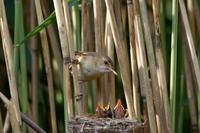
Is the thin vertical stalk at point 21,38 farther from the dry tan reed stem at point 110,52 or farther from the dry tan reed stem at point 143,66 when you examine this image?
the dry tan reed stem at point 143,66

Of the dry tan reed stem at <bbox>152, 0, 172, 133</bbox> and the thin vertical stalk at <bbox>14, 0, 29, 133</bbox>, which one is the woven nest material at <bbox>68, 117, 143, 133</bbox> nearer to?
the dry tan reed stem at <bbox>152, 0, 172, 133</bbox>

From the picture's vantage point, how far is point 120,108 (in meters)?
2.55

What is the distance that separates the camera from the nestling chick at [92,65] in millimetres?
2998

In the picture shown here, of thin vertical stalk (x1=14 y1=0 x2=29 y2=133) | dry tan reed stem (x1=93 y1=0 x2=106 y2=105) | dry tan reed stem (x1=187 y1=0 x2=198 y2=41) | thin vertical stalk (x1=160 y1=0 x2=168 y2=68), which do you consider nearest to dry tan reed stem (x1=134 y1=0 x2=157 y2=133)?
dry tan reed stem (x1=93 y1=0 x2=106 y2=105)

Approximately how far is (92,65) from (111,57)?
0.16m

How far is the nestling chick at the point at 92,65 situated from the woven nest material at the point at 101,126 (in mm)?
577

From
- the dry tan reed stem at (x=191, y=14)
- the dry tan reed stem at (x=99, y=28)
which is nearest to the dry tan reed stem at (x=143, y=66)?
the dry tan reed stem at (x=99, y=28)

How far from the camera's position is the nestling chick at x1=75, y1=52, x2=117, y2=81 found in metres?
3.00

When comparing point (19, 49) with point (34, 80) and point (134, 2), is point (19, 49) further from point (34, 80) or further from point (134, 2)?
point (134, 2)

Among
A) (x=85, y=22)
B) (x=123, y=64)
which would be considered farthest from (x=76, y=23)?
(x=123, y=64)

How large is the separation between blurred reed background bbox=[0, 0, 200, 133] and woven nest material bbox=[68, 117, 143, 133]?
13 centimetres

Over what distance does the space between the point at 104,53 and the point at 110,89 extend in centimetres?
20

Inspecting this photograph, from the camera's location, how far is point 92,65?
3197 mm

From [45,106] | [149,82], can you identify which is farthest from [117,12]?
[45,106]
